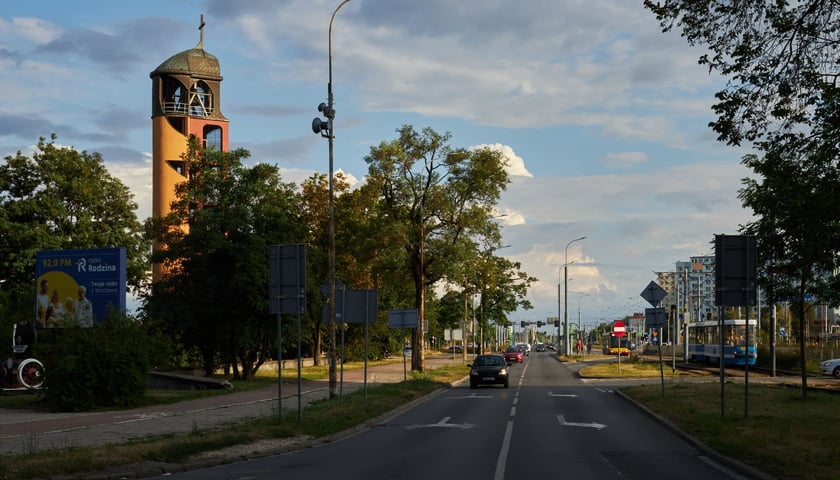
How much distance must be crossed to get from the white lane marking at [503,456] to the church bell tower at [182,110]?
77726mm

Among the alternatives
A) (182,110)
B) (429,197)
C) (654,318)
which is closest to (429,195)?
(429,197)

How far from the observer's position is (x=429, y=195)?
4953 cm

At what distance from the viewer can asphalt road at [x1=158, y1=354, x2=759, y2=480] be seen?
12953mm

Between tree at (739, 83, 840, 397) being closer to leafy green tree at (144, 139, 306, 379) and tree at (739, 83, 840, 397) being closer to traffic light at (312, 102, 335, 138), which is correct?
traffic light at (312, 102, 335, 138)

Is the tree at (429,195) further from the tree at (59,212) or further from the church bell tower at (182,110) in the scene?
the church bell tower at (182,110)

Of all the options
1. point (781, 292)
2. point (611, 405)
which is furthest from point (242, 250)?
point (781, 292)

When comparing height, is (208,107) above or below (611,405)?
above

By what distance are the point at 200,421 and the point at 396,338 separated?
6383 cm

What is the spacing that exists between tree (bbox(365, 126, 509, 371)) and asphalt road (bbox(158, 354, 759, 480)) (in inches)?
947

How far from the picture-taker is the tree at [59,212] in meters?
52.0

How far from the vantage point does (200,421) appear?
69.3ft

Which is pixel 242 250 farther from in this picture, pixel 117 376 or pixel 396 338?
pixel 396 338

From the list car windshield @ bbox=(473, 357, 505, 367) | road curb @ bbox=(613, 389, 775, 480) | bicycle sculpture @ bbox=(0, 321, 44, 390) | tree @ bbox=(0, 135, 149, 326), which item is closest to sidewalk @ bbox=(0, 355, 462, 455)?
bicycle sculpture @ bbox=(0, 321, 44, 390)

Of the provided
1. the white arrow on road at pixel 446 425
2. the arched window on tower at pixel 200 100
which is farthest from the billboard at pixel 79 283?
the arched window on tower at pixel 200 100
